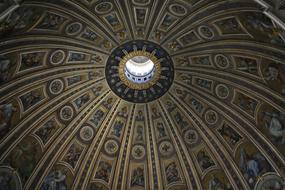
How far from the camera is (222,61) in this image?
795 inches

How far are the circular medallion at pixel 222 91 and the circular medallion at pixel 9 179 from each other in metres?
10.7

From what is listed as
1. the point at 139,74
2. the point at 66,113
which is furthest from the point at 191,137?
the point at 66,113

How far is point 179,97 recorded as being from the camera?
73.9ft

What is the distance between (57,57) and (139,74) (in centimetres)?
547

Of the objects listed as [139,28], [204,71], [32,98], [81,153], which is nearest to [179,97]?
[204,71]

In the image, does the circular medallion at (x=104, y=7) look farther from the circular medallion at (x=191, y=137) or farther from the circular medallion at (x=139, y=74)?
the circular medallion at (x=191, y=137)

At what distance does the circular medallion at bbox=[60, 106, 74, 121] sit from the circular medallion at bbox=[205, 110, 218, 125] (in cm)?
716

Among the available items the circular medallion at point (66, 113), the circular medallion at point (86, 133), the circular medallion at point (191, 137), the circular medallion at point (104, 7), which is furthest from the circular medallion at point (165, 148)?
the circular medallion at point (104, 7)

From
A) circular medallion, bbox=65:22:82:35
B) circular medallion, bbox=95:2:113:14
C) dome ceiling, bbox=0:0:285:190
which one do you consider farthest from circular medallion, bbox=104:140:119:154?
circular medallion, bbox=95:2:113:14

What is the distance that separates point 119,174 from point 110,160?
0.92 m

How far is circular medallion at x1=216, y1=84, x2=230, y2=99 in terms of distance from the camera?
2081cm

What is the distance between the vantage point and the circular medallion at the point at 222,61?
1998 cm

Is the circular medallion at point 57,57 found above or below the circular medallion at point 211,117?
above

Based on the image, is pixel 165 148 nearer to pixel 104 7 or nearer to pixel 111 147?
pixel 111 147
